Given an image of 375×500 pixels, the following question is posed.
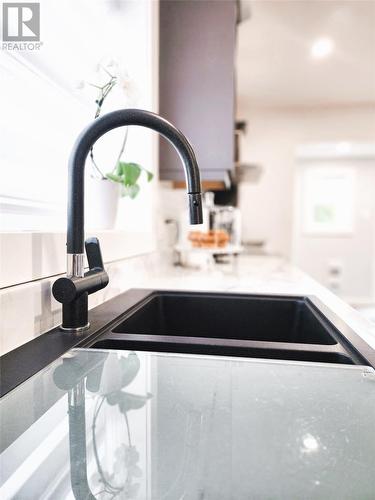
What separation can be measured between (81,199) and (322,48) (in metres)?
2.92

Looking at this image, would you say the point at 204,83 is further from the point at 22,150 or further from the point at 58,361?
the point at 58,361

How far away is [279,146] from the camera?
4.07m

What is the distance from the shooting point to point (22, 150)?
2.40 feet

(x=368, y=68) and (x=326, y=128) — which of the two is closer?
(x=368, y=68)

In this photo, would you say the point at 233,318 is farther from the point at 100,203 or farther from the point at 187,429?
the point at 187,429

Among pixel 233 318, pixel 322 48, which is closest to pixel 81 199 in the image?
pixel 233 318

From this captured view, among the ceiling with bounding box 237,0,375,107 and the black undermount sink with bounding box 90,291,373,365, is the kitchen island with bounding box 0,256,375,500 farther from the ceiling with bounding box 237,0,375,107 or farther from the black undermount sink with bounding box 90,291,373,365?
the ceiling with bounding box 237,0,375,107

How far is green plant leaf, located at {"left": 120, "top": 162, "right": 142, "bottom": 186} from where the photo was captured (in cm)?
90

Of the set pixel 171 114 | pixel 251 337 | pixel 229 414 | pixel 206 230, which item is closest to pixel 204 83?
pixel 171 114

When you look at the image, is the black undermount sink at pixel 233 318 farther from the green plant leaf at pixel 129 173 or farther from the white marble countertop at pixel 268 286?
the green plant leaf at pixel 129 173

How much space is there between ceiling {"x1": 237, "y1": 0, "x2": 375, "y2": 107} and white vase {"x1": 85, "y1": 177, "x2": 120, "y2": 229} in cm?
197

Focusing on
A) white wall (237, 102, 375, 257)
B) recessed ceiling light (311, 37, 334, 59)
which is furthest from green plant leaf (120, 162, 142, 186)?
white wall (237, 102, 375, 257)

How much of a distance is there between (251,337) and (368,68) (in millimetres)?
3140

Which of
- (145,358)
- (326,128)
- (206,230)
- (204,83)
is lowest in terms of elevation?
(145,358)
